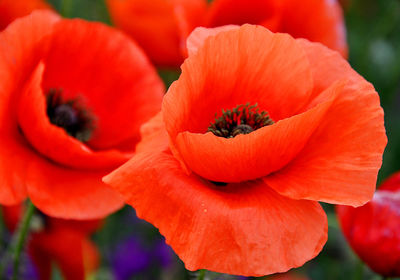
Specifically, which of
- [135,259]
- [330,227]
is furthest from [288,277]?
[135,259]

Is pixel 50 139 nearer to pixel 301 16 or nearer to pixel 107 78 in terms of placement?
pixel 107 78

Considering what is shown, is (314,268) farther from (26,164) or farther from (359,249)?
(26,164)

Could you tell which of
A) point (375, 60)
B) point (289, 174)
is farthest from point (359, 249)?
point (375, 60)

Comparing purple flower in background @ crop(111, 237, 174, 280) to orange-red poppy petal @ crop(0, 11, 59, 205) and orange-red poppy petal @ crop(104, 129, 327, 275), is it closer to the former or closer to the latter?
orange-red poppy petal @ crop(0, 11, 59, 205)

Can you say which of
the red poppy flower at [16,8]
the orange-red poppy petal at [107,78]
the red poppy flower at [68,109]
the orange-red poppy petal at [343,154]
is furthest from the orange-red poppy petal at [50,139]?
the red poppy flower at [16,8]

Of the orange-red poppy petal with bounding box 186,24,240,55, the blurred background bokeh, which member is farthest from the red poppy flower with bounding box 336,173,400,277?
the orange-red poppy petal with bounding box 186,24,240,55

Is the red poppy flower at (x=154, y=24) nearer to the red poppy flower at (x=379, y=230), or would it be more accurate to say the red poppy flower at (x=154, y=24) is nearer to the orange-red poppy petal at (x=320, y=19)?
the orange-red poppy petal at (x=320, y=19)
